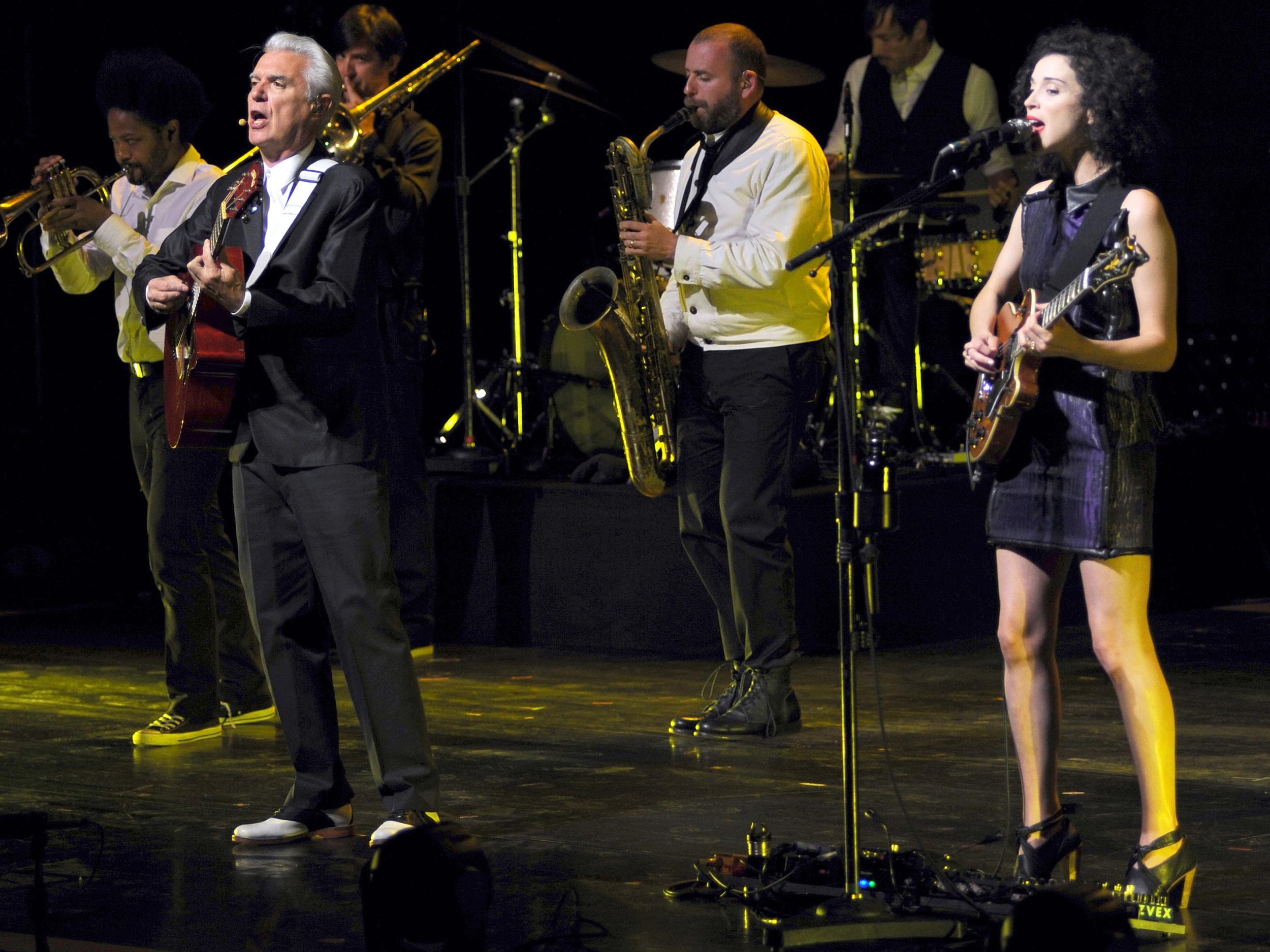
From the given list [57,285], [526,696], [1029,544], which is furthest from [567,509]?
[1029,544]

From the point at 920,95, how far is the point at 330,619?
15.6 ft

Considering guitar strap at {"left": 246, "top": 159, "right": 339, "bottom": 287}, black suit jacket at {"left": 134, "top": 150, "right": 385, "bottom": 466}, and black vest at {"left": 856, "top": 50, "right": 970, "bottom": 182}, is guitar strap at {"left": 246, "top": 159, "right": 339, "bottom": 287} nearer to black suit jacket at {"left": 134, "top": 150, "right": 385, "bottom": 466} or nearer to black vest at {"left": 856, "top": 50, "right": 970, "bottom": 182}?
black suit jacket at {"left": 134, "top": 150, "right": 385, "bottom": 466}

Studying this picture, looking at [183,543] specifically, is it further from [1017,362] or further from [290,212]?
[1017,362]

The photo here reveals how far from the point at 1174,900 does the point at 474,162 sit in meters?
6.43

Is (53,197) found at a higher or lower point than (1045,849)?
higher

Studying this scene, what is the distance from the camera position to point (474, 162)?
368 inches

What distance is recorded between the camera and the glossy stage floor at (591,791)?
3768mm

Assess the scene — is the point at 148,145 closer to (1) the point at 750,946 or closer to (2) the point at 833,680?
(2) the point at 833,680

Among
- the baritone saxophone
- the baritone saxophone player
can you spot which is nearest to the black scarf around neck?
the baritone saxophone player

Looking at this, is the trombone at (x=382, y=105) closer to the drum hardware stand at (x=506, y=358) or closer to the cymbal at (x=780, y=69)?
the drum hardware stand at (x=506, y=358)

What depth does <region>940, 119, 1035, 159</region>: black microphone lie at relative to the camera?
346 centimetres

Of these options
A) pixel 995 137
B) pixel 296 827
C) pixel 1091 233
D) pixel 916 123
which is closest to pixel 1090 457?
pixel 1091 233

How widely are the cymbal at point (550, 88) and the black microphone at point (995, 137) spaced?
13.9ft

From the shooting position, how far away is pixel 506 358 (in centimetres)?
844
